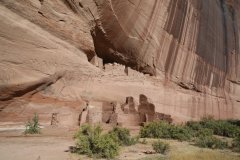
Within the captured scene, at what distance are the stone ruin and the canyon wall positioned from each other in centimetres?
34

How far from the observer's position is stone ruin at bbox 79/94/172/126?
11.2 m

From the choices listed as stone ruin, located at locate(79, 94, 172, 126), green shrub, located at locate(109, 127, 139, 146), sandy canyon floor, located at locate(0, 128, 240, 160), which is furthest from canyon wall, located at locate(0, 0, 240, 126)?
green shrub, located at locate(109, 127, 139, 146)

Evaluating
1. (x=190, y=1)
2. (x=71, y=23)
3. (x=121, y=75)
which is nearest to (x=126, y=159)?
(x=71, y=23)

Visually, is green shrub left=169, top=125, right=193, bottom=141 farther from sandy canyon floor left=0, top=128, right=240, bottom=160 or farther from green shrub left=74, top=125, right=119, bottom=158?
green shrub left=74, top=125, right=119, bottom=158

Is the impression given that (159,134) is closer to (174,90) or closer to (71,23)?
(71,23)

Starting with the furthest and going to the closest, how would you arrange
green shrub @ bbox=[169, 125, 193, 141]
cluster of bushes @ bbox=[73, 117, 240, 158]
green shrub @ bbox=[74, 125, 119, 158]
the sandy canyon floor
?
green shrub @ bbox=[169, 125, 193, 141]
cluster of bushes @ bbox=[73, 117, 240, 158]
green shrub @ bbox=[74, 125, 119, 158]
the sandy canyon floor

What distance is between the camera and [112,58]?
51.3 feet

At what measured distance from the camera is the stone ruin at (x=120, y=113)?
11.2m

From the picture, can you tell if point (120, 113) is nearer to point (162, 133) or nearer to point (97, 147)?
point (162, 133)

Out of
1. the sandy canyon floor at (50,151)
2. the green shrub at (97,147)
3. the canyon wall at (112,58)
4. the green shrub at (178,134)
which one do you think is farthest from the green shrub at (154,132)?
the green shrub at (97,147)

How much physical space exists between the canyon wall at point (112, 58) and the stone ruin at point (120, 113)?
34 centimetres

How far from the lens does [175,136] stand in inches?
437

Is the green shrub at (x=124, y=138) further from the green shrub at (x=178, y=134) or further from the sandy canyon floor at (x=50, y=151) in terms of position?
the green shrub at (x=178, y=134)

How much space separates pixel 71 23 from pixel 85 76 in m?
1.99
